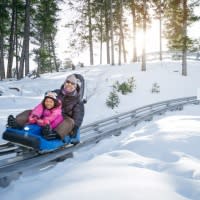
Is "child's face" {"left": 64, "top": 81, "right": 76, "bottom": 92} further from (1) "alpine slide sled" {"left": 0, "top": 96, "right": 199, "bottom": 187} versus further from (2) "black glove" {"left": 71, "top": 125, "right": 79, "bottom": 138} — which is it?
(1) "alpine slide sled" {"left": 0, "top": 96, "right": 199, "bottom": 187}

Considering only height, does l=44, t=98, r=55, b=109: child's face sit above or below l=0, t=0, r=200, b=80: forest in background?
below

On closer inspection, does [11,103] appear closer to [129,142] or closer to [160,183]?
[129,142]

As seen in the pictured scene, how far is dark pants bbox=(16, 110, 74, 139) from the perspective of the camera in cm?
684

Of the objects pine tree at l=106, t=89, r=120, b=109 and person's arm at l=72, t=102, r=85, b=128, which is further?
pine tree at l=106, t=89, r=120, b=109

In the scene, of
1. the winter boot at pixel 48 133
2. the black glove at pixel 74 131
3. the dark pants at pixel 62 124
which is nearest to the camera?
the winter boot at pixel 48 133

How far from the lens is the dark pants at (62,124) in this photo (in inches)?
269

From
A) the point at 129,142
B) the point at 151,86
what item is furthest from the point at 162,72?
the point at 129,142

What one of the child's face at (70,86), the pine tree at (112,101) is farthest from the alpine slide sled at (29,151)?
the pine tree at (112,101)

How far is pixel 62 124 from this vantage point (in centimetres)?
689

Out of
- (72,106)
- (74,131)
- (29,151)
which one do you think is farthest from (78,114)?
(29,151)

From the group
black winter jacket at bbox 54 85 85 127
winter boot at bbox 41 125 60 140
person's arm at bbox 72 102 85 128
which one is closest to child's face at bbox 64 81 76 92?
black winter jacket at bbox 54 85 85 127

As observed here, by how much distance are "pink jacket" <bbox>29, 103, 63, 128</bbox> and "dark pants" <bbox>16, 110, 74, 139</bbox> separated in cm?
16

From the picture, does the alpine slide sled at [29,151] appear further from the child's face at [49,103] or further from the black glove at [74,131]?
the child's face at [49,103]

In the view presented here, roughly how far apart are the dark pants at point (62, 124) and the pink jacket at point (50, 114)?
0.51 ft
